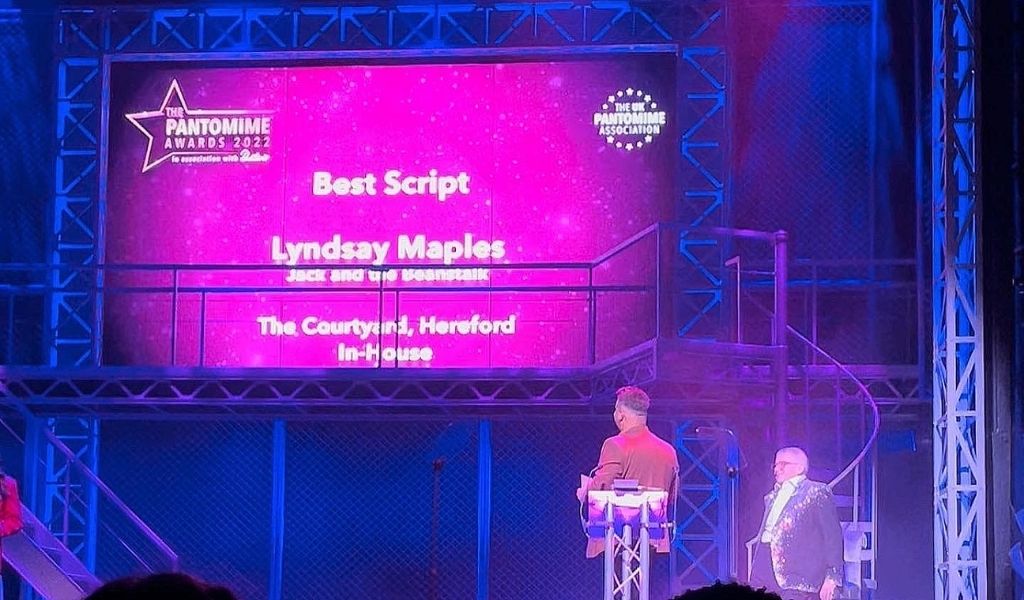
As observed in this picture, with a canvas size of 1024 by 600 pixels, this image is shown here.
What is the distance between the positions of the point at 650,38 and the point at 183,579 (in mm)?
11739

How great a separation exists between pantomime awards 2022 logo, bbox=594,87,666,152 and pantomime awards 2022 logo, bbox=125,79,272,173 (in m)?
3.30

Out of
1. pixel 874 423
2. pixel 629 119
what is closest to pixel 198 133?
pixel 629 119

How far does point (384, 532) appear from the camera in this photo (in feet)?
43.4

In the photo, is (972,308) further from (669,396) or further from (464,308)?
(464,308)

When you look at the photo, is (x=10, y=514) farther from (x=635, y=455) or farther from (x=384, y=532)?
(x=384, y=532)

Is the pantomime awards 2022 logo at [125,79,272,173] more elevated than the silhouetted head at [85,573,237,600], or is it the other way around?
the pantomime awards 2022 logo at [125,79,272,173]

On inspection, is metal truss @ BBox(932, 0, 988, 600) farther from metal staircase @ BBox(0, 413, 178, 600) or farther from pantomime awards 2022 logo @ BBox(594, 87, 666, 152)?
metal staircase @ BBox(0, 413, 178, 600)

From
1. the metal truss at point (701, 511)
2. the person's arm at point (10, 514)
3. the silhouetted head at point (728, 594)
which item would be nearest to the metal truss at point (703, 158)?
the metal truss at point (701, 511)

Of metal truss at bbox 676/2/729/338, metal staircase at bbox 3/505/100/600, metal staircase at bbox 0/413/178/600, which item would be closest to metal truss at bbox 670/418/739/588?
metal truss at bbox 676/2/729/338

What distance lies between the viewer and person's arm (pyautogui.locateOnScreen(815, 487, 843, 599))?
8.41 m

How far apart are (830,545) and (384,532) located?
5807mm

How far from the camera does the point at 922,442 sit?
41.9 feet

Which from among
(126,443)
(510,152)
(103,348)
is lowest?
(126,443)

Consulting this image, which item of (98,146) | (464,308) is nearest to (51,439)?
(98,146)
